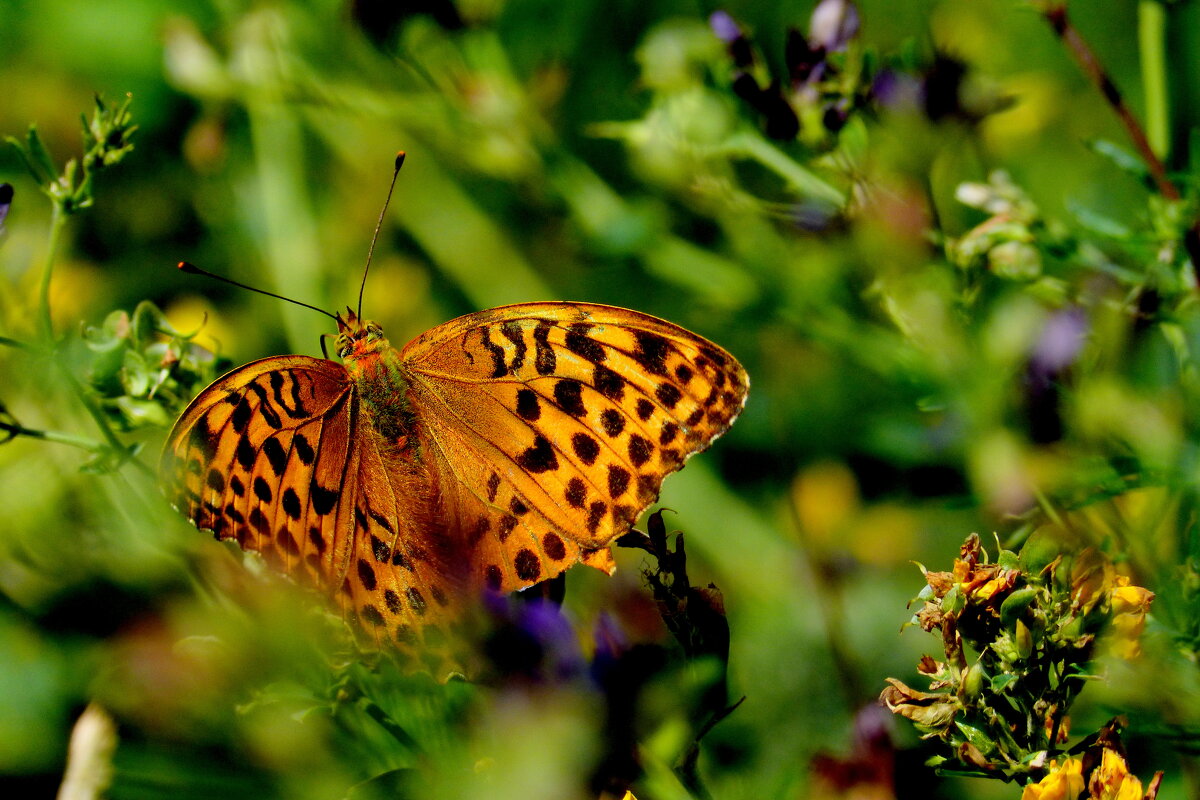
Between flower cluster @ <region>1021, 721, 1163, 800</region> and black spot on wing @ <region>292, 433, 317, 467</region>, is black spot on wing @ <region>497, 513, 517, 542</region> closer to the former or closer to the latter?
black spot on wing @ <region>292, 433, 317, 467</region>

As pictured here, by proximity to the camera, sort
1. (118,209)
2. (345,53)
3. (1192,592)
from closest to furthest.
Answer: (1192,592), (345,53), (118,209)

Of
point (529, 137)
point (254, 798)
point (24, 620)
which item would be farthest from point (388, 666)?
point (529, 137)

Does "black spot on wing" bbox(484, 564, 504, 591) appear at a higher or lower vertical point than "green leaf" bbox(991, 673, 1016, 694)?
higher

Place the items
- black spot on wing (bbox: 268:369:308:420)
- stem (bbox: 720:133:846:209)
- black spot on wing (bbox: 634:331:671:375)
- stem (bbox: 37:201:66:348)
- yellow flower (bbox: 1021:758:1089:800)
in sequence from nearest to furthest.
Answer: yellow flower (bbox: 1021:758:1089:800) → stem (bbox: 37:201:66:348) → black spot on wing (bbox: 634:331:671:375) → black spot on wing (bbox: 268:369:308:420) → stem (bbox: 720:133:846:209)

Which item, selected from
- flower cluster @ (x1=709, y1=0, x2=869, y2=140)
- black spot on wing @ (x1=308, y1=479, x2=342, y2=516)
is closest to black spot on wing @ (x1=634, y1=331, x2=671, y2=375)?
flower cluster @ (x1=709, y1=0, x2=869, y2=140)

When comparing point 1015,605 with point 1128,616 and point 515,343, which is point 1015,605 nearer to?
point 1128,616

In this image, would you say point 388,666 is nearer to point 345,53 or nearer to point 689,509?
point 689,509

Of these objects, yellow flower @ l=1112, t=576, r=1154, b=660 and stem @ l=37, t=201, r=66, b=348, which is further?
stem @ l=37, t=201, r=66, b=348

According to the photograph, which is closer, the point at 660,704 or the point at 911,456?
the point at 660,704
